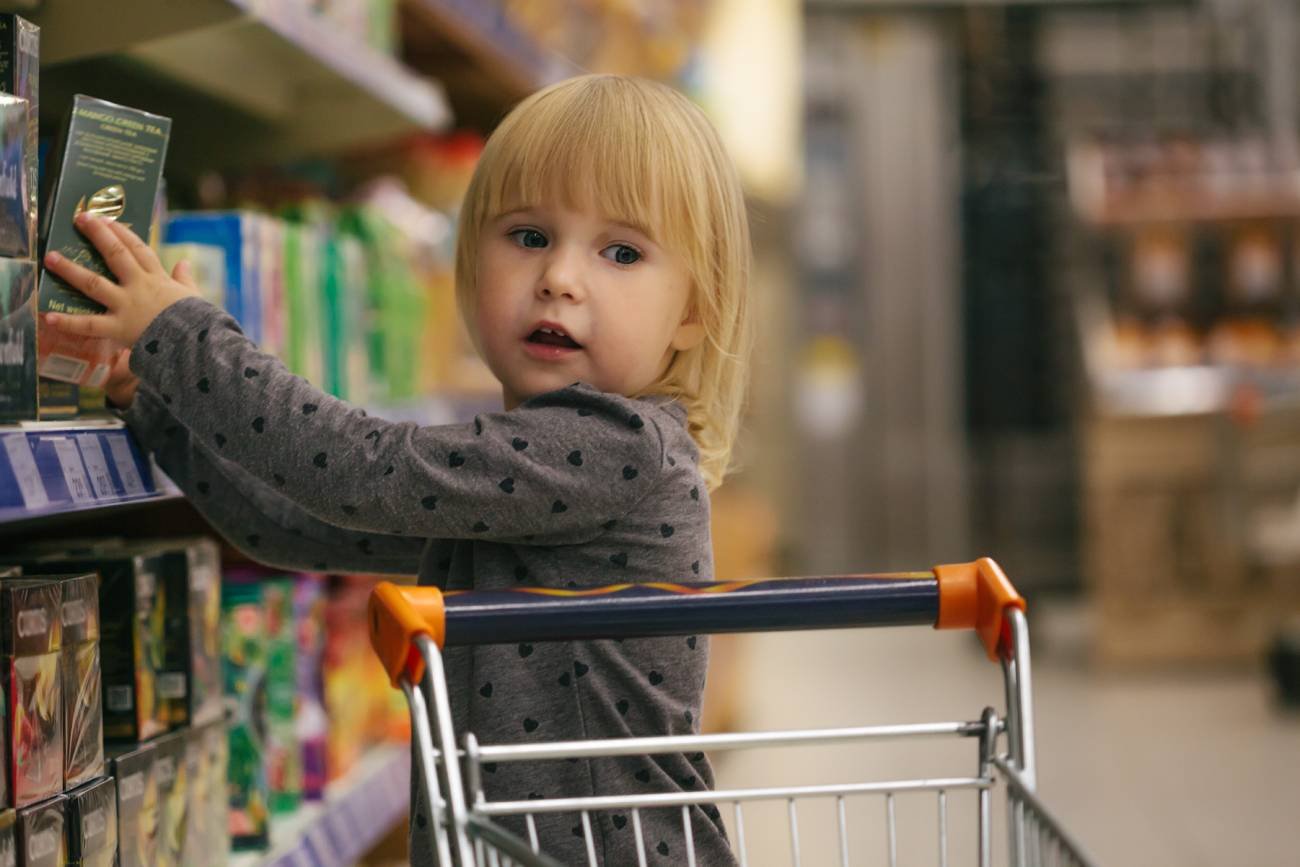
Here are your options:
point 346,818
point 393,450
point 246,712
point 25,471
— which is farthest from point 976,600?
point 346,818

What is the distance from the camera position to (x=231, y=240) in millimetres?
1752

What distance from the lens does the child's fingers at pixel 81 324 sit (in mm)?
1278

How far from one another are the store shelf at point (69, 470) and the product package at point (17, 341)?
0.05 feet

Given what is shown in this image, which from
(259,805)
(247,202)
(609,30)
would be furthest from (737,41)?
(259,805)

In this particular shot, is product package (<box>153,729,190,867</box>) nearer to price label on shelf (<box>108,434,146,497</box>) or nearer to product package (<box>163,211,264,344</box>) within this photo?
price label on shelf (<box>108,434,146,497</box>)

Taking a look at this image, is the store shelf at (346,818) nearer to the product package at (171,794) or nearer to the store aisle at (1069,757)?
the product package at (171,794)

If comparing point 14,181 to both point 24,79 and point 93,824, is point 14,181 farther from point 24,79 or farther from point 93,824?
point 93,824

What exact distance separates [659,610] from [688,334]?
42 cm

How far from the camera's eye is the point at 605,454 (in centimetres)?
128

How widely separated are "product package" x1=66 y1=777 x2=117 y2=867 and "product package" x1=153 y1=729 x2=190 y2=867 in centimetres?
11

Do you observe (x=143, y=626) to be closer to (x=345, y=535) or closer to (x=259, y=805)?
(x=345, y=535)

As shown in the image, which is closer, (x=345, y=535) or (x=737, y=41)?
(x=345, y=535)

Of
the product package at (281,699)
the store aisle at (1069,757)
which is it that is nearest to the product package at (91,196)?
the product package at (281,699)

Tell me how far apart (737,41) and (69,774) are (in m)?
5.49
